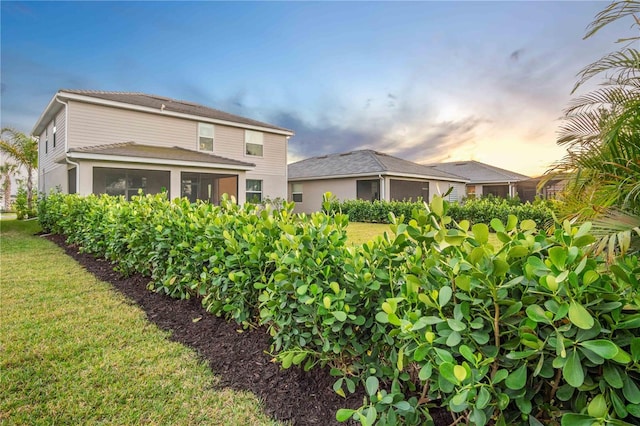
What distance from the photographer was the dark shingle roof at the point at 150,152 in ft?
40.1

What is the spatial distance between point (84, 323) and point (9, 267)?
3.93 meters

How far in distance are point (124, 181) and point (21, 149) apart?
33.1 ft

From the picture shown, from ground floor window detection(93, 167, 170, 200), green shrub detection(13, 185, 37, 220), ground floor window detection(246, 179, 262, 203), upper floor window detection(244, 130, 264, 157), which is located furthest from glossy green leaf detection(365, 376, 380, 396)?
green shrub detection(13, 185, 37, 220)

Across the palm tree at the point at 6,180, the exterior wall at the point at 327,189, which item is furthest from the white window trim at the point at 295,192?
the palm tree at the point at 6,180

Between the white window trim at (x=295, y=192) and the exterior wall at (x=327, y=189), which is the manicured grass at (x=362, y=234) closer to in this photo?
the exterior wall at (x=327, y=189)

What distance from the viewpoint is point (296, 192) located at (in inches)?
941

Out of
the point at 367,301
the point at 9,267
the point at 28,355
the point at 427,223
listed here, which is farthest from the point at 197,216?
the point at 9,267

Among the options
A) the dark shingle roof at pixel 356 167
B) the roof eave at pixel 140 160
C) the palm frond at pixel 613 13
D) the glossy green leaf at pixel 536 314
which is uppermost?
the dark shingle roof at pixel 356 167

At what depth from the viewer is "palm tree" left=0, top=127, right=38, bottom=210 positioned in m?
20.0

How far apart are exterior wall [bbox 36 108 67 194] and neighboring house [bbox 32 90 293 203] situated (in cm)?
4

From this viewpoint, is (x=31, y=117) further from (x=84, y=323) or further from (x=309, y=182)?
(x=84, y=323)

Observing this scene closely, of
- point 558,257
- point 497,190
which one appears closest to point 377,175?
point 497,190

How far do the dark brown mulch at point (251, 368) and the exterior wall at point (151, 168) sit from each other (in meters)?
9.96

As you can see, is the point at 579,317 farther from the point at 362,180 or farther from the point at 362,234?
the point at 362,180
